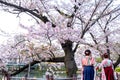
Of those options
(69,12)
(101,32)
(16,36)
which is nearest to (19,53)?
(16,36)

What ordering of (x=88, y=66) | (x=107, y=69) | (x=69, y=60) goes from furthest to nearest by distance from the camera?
(x=69, y=60) < (x=107, y=69) < (x=88, y=66)

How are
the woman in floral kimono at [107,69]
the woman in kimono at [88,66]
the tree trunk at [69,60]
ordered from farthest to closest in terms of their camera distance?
the tree trunk at [69,60] < the woman in floral kimono at [107,69] < the woman in kimono at [88,66]

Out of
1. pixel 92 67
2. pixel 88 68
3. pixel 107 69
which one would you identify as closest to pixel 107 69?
pixel 107 69

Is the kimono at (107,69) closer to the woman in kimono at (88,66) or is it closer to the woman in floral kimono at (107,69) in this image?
the woman in floral kimono at (107,69)

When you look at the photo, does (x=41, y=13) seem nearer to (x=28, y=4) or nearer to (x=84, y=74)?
(x=28, y=4)

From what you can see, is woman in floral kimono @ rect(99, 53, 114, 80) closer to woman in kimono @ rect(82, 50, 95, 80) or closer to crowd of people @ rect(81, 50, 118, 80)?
crowd of people @ rect(81, 50, 118, 80)

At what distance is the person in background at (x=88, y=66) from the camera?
8609 mm

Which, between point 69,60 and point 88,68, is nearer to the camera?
point 88,68

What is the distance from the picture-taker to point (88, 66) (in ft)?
28.8

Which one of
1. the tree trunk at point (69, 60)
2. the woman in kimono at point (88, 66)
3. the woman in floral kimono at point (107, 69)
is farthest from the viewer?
the tree trunk at point (69, 60)

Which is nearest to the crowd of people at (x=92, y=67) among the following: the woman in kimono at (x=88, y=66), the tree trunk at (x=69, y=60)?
the woman in kimono at (x=88, y=66)

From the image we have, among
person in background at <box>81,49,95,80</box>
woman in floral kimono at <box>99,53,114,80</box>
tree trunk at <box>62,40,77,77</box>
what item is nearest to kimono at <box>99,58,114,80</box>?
woman in floral kimono at <box>99,53,114,80</box>

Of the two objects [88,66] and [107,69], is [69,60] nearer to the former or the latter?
[107,69]

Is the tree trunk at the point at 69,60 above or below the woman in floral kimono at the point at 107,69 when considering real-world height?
above
